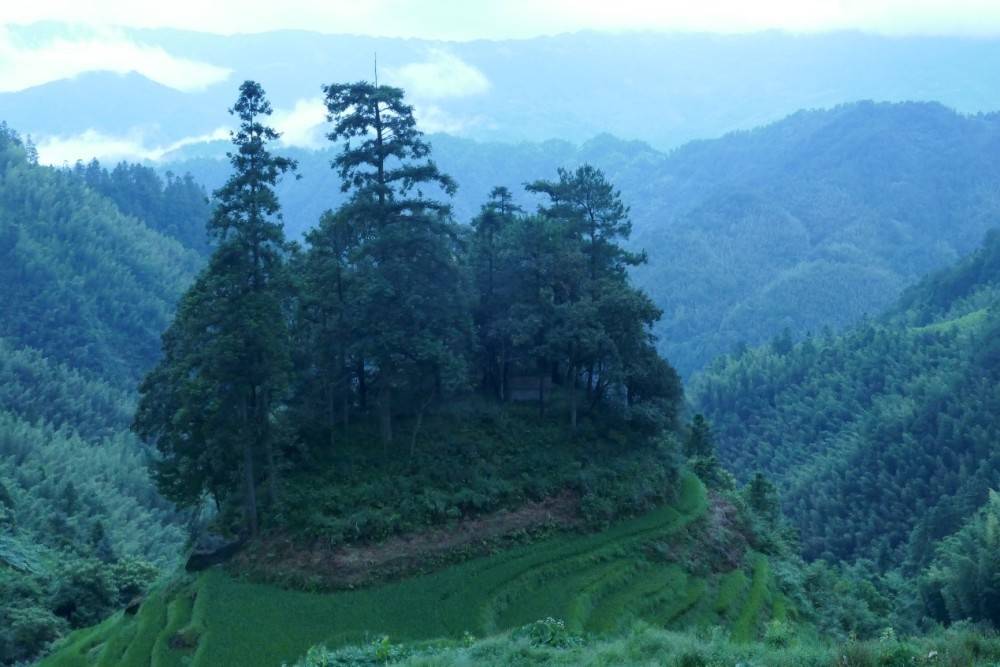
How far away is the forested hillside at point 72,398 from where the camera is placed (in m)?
35.3

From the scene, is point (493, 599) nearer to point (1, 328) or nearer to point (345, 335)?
point (345, 335)

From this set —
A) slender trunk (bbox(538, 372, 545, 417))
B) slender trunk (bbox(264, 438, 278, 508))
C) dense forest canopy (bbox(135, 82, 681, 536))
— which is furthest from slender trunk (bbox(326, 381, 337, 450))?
slender trunk (bbox(538, 372, 545, 417))

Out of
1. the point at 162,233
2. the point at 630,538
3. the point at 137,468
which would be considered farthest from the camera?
the point at 162,233

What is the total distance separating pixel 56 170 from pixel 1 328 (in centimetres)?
4930

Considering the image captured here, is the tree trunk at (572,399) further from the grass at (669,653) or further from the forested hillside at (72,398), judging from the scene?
the forested hillside at (72,398)

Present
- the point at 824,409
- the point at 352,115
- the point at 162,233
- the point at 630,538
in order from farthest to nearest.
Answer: the point at 162,233 < the point at 824,409 < the point at 630,538 < the point at 352,115

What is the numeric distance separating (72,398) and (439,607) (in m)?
83.3

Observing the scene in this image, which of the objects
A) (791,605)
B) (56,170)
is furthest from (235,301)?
(56,170)

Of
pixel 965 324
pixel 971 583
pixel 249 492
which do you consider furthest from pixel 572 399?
pixel 965 324

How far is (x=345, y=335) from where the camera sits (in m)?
28.1

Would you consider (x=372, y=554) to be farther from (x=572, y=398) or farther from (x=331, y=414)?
(x=572, y=398)

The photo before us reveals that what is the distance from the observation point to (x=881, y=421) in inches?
3100

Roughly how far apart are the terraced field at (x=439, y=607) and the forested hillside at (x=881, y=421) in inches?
1329

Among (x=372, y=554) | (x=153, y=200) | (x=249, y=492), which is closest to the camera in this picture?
(x=372, y=554)
